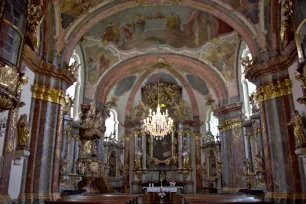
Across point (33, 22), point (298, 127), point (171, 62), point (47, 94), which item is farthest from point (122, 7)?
point (298, 127)

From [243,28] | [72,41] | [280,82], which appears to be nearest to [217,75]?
[243,28]

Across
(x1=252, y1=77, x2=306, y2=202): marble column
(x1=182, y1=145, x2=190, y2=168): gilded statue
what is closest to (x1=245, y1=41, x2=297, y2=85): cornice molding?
(x1=252, y1=77, x2=306, y2=202): marble column

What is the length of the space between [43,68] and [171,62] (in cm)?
931

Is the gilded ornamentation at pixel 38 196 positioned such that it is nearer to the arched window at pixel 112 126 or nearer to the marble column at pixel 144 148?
the arched window at pixel 112 126

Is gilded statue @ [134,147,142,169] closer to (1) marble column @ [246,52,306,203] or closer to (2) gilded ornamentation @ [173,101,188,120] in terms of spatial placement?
(2) gilded ornamentation @ [173,101,188,120]

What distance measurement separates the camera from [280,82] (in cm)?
993

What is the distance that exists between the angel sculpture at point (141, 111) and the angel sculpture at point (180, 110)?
79.8 inches

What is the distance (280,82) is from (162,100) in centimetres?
1188

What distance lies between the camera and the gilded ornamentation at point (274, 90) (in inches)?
385

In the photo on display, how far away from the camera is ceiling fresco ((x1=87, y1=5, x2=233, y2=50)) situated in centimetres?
1471

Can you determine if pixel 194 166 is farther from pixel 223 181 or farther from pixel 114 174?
pixel 114 174

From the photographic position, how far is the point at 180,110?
2052cm

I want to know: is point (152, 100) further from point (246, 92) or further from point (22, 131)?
point (22, 131)

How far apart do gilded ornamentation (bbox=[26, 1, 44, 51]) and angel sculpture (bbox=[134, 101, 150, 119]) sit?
37.0 ft
